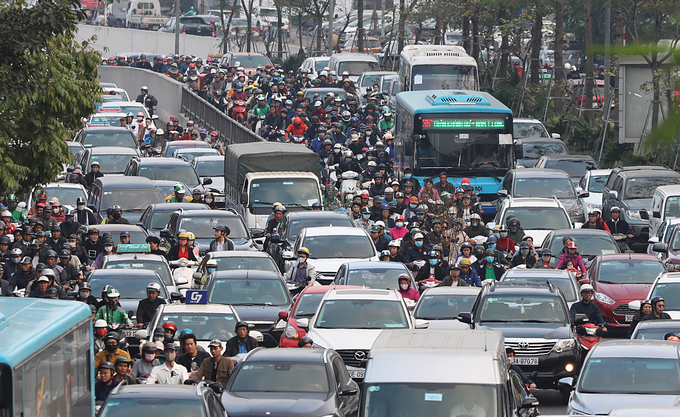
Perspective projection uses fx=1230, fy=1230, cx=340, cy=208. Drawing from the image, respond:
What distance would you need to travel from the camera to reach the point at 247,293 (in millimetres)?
18000

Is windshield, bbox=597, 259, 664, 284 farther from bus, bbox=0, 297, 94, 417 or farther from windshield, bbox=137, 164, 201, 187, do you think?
windshield, bbox=137, 164, 201, 187

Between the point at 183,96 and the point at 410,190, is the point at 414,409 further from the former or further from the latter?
the point at 183,96

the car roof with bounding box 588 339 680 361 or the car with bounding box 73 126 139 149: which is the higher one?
the car roof with bounding box 588 339 680 361

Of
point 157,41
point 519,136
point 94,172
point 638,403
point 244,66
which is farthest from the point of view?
point 157,41

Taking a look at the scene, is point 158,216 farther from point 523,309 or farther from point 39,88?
point 523,309

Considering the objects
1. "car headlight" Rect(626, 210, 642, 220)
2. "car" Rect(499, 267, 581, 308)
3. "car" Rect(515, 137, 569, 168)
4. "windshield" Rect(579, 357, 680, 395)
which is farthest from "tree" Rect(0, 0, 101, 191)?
"car" Rect(515, 137, 569, 168)

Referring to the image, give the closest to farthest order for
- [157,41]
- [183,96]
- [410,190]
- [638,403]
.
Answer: [638,403] < [410,190] < [183,96] < [157,41]

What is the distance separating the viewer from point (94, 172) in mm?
29969

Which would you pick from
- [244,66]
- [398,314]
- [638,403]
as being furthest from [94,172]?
[244,66]

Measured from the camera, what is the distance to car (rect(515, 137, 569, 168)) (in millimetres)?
34031

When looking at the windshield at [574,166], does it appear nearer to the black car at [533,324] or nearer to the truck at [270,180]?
the truck at [270,180]

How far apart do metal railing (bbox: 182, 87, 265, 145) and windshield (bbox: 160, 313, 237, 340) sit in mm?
21398

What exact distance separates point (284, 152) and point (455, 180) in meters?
4.61

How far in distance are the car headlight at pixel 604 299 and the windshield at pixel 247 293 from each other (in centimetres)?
501
